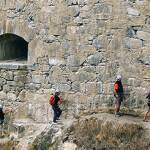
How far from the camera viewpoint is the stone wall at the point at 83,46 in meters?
13.6

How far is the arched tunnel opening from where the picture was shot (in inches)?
602

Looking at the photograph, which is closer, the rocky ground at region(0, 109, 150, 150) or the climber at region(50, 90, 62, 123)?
the rocky ground at region(0, 109, 150, 150)

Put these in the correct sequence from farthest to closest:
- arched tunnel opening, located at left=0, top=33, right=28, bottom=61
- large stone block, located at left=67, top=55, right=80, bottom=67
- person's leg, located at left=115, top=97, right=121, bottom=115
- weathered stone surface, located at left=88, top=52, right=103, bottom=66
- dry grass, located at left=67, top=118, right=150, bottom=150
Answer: arched tunnel opening, located at left=0, top=33, right=28, bottom=61 → large stone block, located at left=67, top=55, right=80, bottom=67 → weathered stone surface, located at left=88, top=52, right=103, bottom=66 → person's leg, located at left=115, top=97, right=121, bottom=115 → dry grass, located at left=67, top=118, right=150, bottom=150

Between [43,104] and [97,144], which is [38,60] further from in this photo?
[97,144]

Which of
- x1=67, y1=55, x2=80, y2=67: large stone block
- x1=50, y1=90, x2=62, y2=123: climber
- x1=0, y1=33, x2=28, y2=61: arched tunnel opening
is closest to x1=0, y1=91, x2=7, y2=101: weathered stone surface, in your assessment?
x1=0, y1=33, x2=28, y2=61: arched tunnel opening

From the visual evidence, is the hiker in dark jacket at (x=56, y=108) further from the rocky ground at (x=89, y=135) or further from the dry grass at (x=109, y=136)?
the dry grass at (x=109, y=136)

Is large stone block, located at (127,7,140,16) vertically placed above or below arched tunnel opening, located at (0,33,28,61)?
above

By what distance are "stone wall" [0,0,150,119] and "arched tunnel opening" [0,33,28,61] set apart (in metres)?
0.48

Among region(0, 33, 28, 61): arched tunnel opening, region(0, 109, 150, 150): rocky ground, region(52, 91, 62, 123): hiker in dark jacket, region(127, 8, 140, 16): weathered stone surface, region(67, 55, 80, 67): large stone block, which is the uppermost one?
region(127, 8, 140, 16): weathered stone surface

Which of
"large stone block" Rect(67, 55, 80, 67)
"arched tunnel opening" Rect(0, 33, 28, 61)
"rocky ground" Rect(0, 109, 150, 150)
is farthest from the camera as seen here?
"arched tunnel opening" Rect(0, 33, 28, 61)

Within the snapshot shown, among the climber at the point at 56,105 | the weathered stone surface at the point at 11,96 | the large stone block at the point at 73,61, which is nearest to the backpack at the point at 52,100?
the climber at the point at 56,105

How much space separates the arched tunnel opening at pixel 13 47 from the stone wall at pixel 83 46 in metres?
0.48

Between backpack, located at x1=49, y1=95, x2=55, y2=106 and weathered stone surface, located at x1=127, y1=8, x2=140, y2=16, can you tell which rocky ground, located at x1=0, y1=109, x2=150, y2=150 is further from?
weathered stone surface, located at x1=127, y1=8, x2=140, y2=16

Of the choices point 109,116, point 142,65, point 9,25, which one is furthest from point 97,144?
point 9,25
